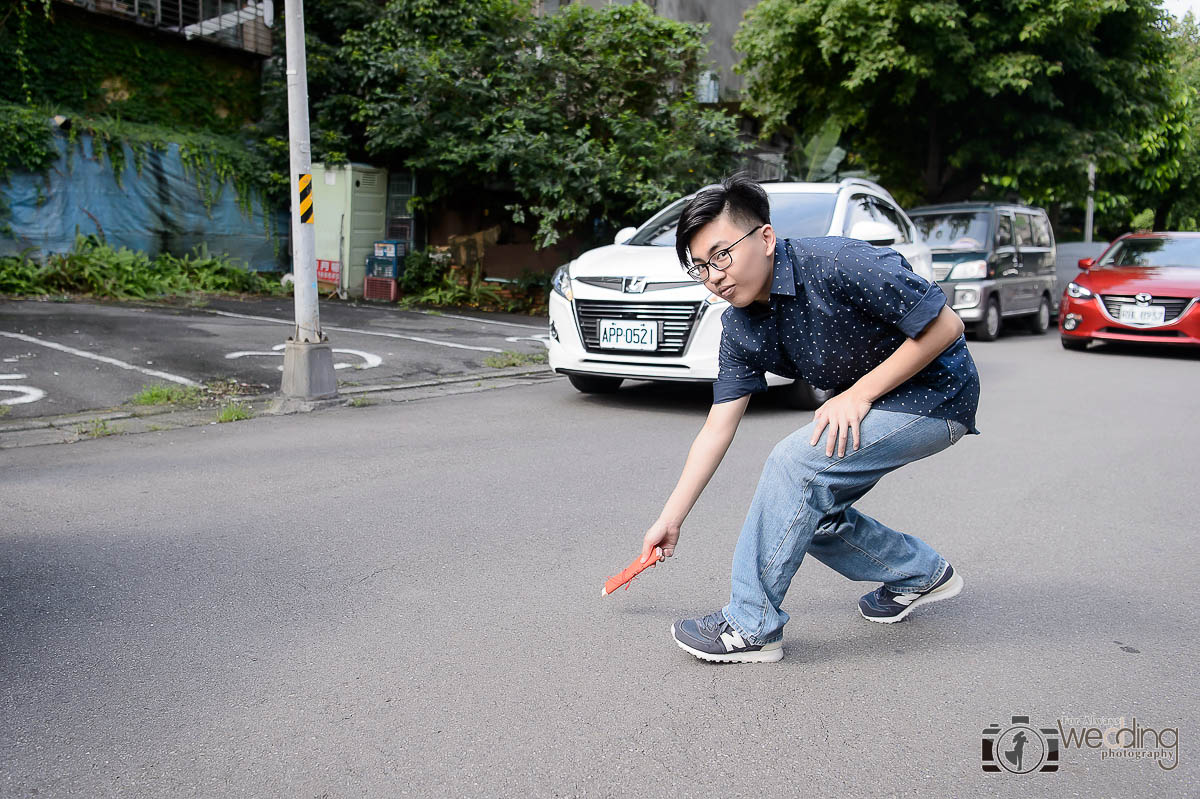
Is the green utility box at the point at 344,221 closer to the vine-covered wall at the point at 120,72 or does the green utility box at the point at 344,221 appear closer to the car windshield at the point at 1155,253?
the vine-covered wall at the point at 120,72

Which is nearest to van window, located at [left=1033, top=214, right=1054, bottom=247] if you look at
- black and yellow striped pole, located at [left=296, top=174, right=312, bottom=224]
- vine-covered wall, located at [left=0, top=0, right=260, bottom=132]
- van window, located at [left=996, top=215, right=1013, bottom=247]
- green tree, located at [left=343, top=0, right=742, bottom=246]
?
van window, located at [left=996, top=215, right=1013, bottom=247]

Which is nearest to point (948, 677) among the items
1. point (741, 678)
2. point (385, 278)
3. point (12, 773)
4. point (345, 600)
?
point (741, 678)

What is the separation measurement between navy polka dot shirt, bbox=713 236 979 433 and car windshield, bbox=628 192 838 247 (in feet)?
17.6

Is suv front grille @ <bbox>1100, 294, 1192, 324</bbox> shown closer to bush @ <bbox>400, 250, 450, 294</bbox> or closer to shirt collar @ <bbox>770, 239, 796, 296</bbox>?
bush @ <bbox>400, 250, 450, 294</bbox>

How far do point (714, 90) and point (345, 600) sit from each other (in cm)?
2243

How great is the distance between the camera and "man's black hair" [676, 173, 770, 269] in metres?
2.88

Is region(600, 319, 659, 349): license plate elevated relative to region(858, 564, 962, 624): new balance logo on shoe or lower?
elevated

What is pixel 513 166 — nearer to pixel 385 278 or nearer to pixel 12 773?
pixel 385 278

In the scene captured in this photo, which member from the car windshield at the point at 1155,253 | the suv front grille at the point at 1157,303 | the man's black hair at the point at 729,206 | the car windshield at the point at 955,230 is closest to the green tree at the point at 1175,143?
the car windshield at the point at 1155,253

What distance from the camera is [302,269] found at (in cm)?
803

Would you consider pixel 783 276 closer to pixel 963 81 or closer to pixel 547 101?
pixel 547 101

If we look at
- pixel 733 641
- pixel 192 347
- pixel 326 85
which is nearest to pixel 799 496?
pixel 733 641

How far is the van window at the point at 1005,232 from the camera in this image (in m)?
14.8

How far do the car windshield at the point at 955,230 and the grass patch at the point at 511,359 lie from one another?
261 inches
